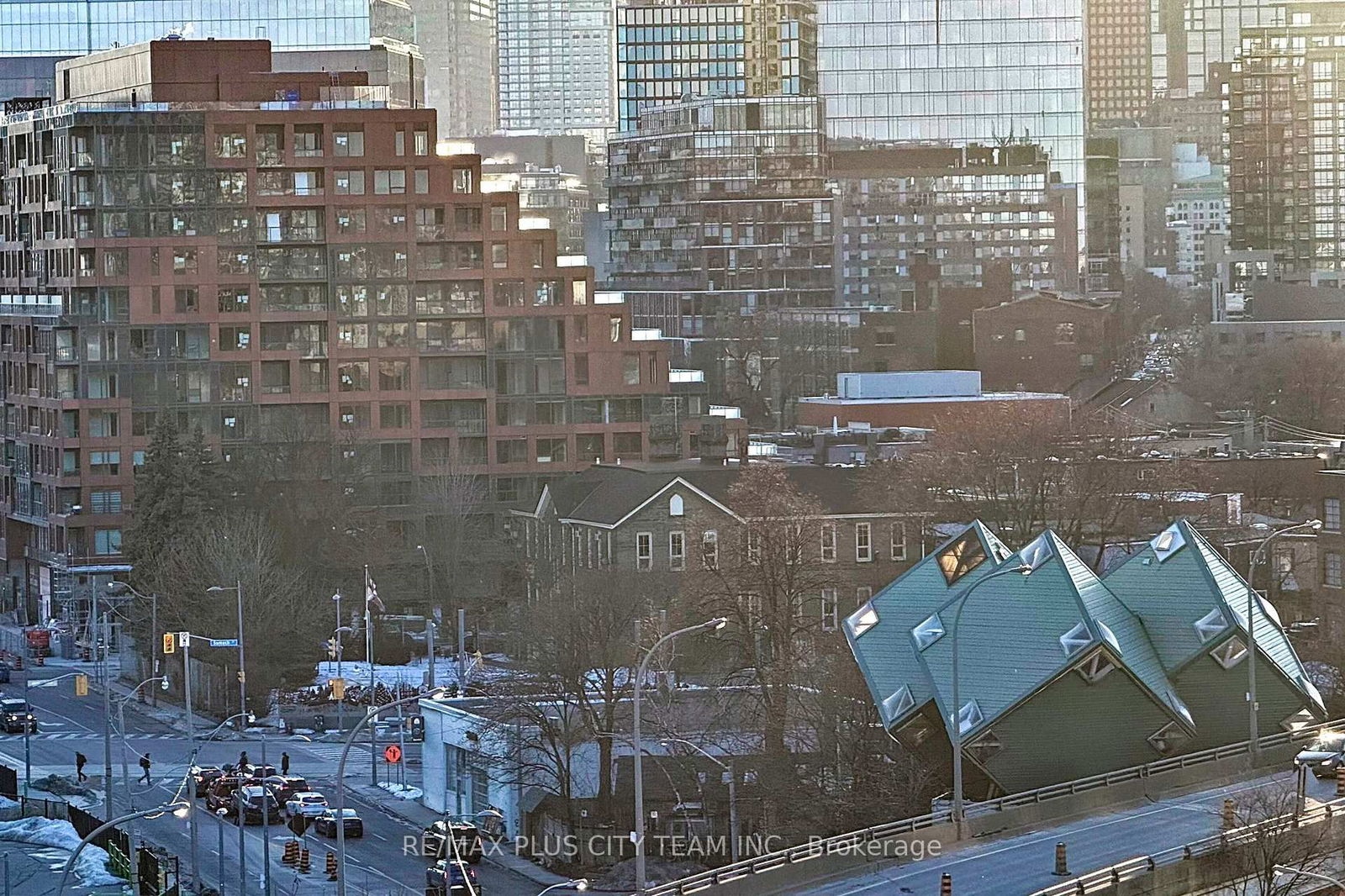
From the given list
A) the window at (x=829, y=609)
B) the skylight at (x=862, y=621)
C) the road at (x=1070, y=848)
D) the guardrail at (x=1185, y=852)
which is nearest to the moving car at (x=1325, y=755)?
the road at (x=1070, y=848)

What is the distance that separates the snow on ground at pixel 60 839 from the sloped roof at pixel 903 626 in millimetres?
22977

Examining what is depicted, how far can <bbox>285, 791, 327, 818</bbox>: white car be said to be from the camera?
79.0 metres

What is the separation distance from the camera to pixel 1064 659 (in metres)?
68.7

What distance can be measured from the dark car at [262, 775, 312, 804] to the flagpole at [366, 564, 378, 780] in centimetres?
322

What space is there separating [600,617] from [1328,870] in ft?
108

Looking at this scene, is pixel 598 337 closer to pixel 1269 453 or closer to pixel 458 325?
pixel 458 325

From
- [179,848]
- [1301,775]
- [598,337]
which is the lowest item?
[179,848]

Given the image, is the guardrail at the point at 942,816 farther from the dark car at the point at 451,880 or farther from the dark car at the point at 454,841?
the dark car at the point at 454,841

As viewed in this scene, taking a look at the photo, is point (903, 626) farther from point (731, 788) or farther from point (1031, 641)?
point (731, 788)

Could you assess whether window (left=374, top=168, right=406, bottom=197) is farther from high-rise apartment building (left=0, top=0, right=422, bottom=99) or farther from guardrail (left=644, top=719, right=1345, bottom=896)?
guardrail (left=644, top=719, right=1345, bottom=896)

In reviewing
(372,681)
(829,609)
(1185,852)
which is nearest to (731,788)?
(1185,852)

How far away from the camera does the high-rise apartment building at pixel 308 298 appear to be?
5438 inches

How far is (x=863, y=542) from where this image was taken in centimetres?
10875

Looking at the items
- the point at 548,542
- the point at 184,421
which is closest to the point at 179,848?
the point at 548,542
